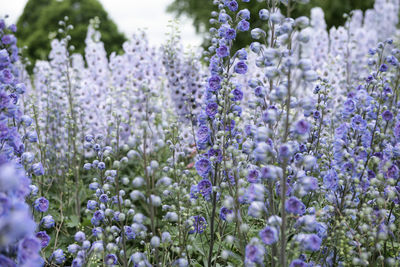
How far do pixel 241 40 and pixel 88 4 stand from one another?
11.8m

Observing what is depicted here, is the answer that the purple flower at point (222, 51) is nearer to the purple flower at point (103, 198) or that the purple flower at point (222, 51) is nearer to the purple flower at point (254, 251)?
the purple flower at point (103, 198)

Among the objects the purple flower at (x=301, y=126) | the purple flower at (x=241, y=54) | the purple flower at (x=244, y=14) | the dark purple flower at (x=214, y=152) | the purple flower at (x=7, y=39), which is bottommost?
the dark purple flower at (x=214, y=152)

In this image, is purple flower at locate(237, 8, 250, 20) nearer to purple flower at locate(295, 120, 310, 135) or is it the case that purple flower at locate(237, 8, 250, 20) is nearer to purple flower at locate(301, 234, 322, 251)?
purple flower at locate(295, 120, 310, 135)

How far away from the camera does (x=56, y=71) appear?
22.1 ft

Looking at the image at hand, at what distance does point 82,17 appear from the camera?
1032 inches

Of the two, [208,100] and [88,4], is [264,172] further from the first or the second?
[88,4]

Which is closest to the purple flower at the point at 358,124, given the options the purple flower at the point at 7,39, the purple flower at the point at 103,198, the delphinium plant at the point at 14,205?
the purple flower at the point at 103,198

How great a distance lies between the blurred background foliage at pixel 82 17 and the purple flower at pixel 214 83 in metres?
20.6

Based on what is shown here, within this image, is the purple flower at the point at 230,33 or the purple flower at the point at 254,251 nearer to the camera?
the purple flower at the point at 254,251

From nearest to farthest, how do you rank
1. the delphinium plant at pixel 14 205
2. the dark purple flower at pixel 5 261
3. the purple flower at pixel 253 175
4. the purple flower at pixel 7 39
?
the delphinium plant at pixel 14 205, the dark purple flower at pixel 5 261, the purple flower at pixel 253 175, the purple flower at pixel 7 39

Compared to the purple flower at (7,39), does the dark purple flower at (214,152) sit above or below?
below

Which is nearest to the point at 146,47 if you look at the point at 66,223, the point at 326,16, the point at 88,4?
the point at 66,223

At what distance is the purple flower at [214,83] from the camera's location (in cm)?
267

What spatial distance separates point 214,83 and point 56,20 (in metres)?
26.3
